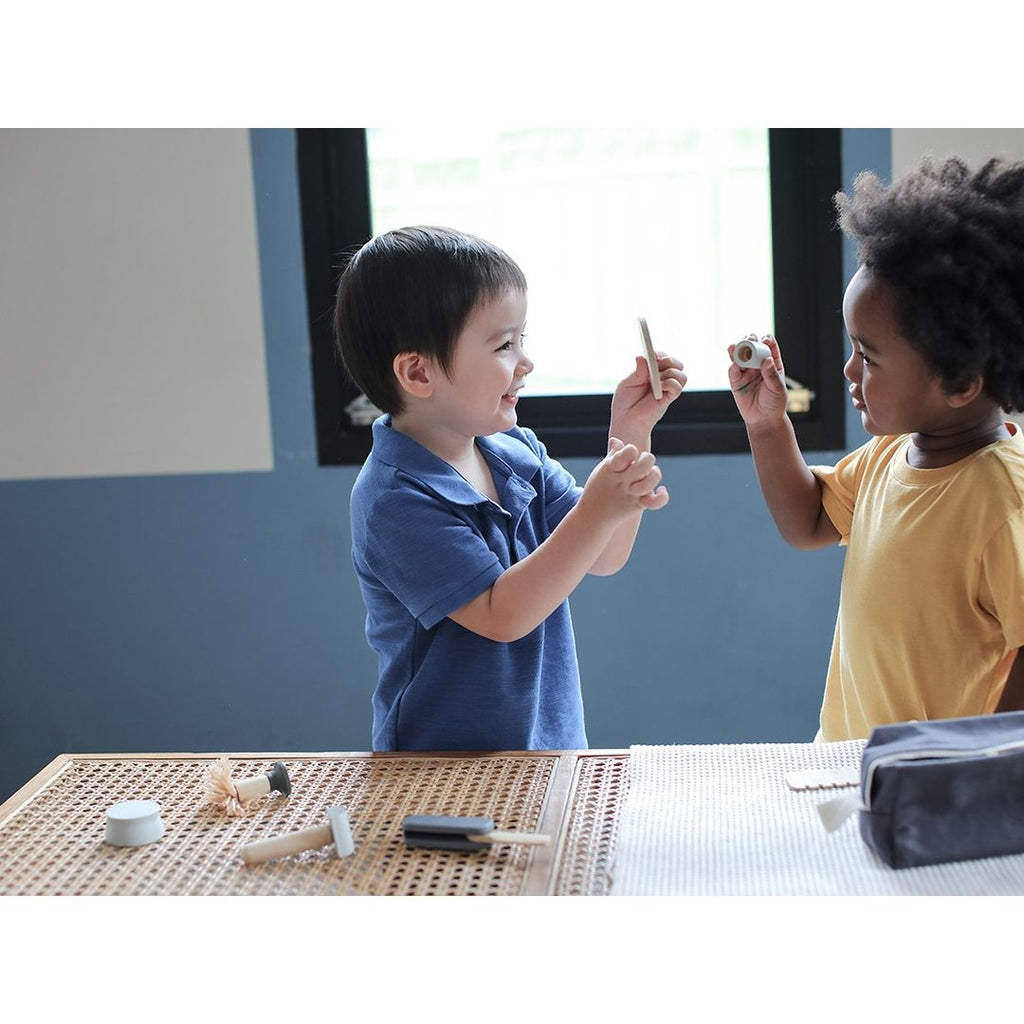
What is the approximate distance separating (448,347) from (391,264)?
9 cm

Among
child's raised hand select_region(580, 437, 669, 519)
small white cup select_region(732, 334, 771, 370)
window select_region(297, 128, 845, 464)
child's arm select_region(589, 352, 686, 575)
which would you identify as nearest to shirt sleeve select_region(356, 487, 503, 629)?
child's raised hand select_region(580, 437, 669, 519)

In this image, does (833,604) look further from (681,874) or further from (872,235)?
(681,874)

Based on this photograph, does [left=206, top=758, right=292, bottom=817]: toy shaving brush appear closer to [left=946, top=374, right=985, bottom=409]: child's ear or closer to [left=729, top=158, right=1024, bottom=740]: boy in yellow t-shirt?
[left=729, top=158, right=1024, bottom=740]: boy in yellow t-shirt

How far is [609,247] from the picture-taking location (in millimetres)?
2078

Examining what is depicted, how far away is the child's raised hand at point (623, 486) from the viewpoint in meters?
0.93

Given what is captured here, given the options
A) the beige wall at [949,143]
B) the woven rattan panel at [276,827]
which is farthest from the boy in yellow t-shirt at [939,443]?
the beige wall at [949,143]

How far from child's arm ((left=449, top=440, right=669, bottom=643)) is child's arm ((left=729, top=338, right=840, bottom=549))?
210mm

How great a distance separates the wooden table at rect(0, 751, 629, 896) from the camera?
2.46 ft

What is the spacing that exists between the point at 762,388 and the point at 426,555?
37cm

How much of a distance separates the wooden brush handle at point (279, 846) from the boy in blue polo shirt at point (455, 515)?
23cm

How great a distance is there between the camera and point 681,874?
74cm

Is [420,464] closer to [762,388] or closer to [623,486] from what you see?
[623,486]

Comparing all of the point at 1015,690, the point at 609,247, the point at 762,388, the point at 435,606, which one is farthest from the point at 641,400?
the point at 609,247

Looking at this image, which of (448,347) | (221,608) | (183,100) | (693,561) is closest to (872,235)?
(448,347)
